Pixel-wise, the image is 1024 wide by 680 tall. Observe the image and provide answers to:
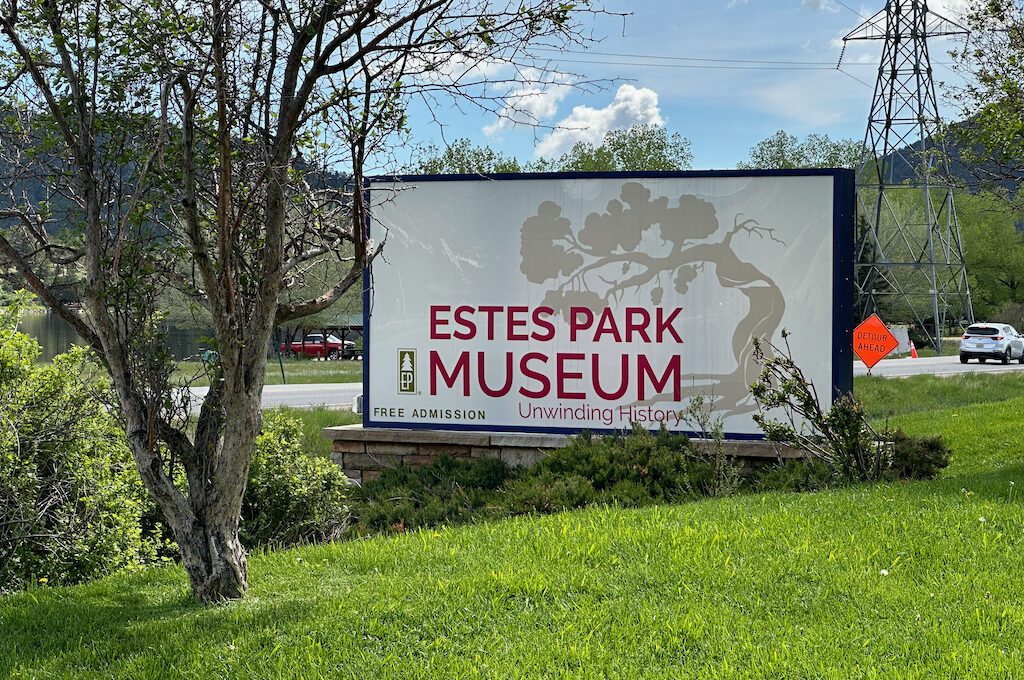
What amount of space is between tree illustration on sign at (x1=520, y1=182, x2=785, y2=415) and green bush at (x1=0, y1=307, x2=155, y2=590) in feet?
16.1

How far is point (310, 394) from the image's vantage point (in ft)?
84.0

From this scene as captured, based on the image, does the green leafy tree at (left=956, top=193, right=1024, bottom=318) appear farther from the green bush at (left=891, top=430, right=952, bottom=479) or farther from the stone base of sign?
the green bush at (left=891, top=430, right=952, bottom=479)

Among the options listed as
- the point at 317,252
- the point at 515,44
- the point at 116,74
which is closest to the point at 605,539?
the point at 317,252

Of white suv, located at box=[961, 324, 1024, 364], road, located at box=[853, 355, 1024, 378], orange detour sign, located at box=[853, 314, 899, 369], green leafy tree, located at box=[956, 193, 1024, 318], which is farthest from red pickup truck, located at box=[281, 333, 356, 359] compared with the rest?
green leafy tree, located at box=[956, 193, 1024, 318]

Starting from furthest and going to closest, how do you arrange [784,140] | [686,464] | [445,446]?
[784,140] < [445,446] < [686,464]

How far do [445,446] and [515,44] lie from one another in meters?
6.31

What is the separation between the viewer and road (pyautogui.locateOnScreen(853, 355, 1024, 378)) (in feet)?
106

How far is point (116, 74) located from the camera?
233 inches

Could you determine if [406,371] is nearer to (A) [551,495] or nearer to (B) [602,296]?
(B) [602,296]

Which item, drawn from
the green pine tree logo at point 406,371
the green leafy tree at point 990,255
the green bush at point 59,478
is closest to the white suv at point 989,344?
the green leafy tree at point 990,255

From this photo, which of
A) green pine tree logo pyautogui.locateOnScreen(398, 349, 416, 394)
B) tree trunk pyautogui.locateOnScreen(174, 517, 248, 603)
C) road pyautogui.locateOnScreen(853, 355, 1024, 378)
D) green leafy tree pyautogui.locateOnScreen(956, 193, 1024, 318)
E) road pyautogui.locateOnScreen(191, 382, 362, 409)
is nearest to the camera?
tree trunk pyautogui.locateOnScreen(174, 517, 248, 603)

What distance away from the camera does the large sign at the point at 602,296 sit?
1070cm

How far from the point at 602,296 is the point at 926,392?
14.5m

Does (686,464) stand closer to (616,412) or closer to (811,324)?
(616,412)
